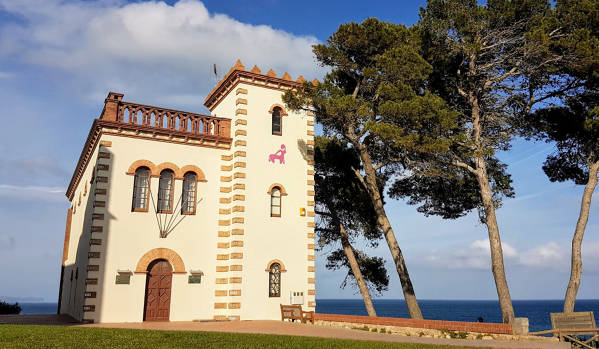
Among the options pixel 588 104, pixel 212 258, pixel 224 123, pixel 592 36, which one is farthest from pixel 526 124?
pixel 212 258

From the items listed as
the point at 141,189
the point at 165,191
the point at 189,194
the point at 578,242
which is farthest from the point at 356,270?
the point at 141,189

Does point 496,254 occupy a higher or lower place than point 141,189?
lower

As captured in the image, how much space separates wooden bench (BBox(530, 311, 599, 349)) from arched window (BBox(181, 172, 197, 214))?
45.9 ft

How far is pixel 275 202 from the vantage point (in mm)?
21578

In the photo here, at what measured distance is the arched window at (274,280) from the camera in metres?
20.5

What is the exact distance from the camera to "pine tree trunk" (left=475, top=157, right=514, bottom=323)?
18.5m

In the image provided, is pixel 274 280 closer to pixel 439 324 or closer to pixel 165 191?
pixel 165 191

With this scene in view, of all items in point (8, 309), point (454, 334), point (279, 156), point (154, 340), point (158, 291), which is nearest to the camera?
point (154, 340)

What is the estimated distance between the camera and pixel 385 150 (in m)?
23.7

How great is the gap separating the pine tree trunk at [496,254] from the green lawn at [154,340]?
26.7ft

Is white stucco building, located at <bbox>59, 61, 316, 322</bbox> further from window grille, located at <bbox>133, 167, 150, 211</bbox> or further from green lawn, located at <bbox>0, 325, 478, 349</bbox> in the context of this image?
green lawn, located at <bbox>0, 325, 478, 349</bbox>

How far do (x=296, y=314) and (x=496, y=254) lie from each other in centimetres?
840

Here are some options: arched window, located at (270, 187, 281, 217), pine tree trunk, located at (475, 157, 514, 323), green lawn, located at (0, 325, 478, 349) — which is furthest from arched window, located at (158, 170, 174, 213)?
pine tree trunk, located at (475, 157, 514, 323)

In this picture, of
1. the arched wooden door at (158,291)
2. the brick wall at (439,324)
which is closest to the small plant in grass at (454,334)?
the brick wall at (439,324)
